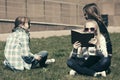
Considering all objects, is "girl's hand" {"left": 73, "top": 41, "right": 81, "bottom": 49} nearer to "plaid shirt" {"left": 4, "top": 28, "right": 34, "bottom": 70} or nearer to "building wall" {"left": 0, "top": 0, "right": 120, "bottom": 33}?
"plaid shirt" {"left": 4, "top": 28, "right": 34, "bottom": 70}

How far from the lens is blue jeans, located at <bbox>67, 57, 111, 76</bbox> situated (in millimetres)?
9453

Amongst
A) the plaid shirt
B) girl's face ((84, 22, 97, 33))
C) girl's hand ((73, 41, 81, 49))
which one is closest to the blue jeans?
girl's hand ((73, 41, 81, 49))

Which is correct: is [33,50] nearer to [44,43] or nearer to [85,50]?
[44,43]

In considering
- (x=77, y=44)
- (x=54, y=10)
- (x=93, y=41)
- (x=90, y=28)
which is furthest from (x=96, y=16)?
(x=54, y=10)

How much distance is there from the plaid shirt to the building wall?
935 centimetres

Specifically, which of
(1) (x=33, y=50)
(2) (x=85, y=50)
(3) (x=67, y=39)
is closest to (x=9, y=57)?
(2) (x=85, y=50)

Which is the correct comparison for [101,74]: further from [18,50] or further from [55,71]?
[18,50]

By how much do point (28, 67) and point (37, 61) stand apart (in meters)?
0.28

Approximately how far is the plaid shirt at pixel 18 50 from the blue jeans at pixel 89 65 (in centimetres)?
128

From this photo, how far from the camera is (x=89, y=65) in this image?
9.65m

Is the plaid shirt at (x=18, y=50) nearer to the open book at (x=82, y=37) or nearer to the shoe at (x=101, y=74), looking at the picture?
the open book at (x=82, y=37)

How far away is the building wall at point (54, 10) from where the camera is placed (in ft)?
65.1

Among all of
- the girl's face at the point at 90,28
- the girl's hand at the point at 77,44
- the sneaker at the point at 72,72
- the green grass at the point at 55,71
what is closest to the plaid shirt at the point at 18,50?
the green grass at the point at 55,71

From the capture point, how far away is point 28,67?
1048cm
